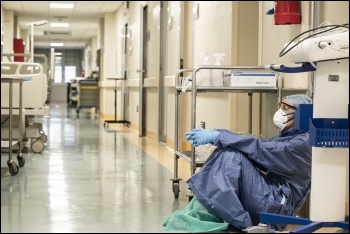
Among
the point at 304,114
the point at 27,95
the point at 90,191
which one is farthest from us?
the point at 27,95

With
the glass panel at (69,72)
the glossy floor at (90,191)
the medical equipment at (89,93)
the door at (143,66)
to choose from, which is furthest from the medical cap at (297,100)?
the glass panel at (69,72)

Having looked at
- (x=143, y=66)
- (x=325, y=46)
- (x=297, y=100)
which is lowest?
(x=297, y=100)

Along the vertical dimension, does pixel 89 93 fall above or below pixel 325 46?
below

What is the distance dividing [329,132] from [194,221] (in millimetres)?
968

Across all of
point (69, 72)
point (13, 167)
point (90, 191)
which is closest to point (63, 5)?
point (13, 167)

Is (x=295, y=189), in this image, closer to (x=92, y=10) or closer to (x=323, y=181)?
(x=323, y=181)

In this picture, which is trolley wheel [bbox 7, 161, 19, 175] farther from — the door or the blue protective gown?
the door

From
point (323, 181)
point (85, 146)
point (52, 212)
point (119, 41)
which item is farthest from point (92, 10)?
point (323, 181)

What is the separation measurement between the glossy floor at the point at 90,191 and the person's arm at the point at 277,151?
2.16 ft

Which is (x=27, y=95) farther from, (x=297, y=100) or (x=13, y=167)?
(x=297, y=100)

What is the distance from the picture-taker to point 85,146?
26.1ft

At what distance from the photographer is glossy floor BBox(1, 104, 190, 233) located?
3.51m

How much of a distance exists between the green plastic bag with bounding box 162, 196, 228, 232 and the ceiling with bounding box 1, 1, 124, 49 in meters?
8.94

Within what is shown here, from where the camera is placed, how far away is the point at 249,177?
11.0ft
